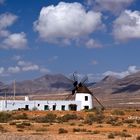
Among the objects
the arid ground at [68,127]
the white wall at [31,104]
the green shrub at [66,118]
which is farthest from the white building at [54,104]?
the green shrub at [66,118]

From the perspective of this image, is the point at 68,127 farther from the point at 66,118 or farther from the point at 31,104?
the point at 31,104

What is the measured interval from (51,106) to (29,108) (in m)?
4.48

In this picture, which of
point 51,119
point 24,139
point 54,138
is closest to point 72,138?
point 54,138

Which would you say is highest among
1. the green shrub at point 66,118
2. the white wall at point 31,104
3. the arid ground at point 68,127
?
the white wall at point 31,104

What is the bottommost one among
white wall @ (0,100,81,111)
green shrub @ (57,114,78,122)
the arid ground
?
the arid ground

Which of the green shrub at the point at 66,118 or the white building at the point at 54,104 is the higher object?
the white building at the point at 54,104

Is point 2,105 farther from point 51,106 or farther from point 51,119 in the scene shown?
point 51,119

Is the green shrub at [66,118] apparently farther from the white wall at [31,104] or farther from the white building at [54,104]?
the white wall at [31,104]

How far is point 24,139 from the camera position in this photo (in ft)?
93.6

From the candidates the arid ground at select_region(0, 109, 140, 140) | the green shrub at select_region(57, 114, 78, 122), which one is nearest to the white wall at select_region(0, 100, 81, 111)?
the arid ground at select_region(0, 109, 140, 140)

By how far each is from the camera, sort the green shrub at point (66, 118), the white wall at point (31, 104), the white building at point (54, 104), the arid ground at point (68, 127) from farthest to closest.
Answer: the white building at point (54, 104) < the white wall at point (31, 104) < the green shrub at point (66, 118) < the arid ground at point (68, 127)

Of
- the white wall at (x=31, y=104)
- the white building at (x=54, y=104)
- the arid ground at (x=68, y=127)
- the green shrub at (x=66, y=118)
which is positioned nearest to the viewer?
the arid ground at (x=68, y=127)

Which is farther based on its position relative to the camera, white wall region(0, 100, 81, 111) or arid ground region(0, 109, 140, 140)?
white wall region(0, 100, 81, 111)

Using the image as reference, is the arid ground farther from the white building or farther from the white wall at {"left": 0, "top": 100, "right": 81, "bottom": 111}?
the white building
